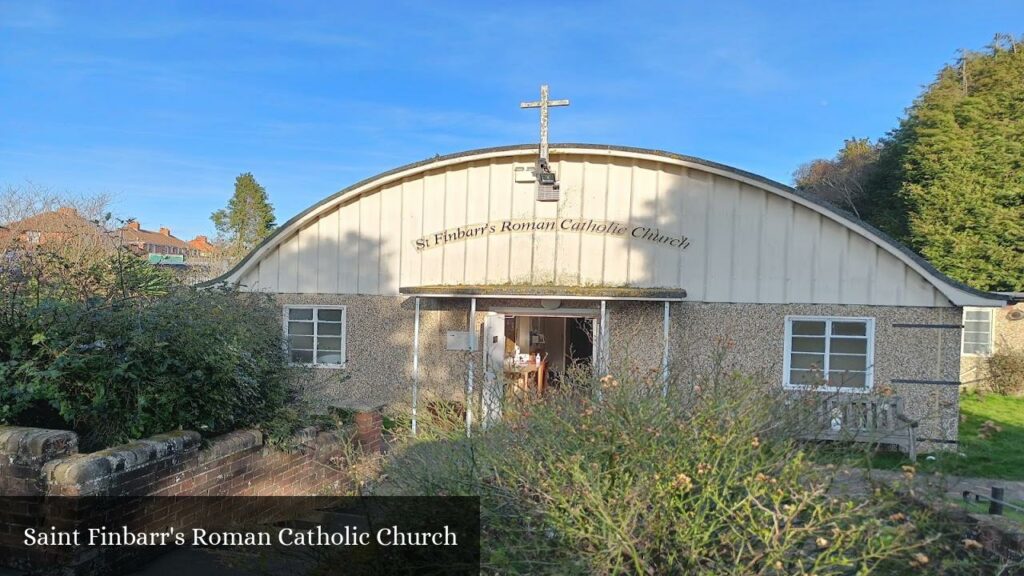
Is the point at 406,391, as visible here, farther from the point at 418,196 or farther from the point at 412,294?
the point at 418,196

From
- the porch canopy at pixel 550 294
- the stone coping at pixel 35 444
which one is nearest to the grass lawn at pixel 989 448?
the porch canopy at pixel 550 294

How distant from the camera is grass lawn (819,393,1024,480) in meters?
8.36

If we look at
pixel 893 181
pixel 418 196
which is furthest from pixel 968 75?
pixel 418 196

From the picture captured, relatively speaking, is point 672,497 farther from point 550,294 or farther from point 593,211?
point 593,211

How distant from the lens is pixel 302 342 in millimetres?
11727

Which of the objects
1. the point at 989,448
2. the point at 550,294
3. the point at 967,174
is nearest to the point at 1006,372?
the point at 989,448

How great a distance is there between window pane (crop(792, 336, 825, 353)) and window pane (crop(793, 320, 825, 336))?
0.09 meters

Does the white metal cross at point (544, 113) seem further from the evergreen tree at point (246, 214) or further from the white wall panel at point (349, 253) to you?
the evergreen tree at point (246, 214)

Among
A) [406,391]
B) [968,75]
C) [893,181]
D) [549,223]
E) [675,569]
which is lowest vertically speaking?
[406,391]

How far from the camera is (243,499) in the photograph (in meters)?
5.07

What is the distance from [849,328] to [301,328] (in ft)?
31.6

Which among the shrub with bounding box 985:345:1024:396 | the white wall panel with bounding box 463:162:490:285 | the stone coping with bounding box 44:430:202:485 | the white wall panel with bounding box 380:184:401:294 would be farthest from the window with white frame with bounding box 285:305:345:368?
the shrub with bounding box 985:345:1024:396

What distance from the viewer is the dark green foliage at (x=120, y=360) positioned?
4484 mm

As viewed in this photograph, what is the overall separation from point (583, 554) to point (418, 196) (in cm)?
936
